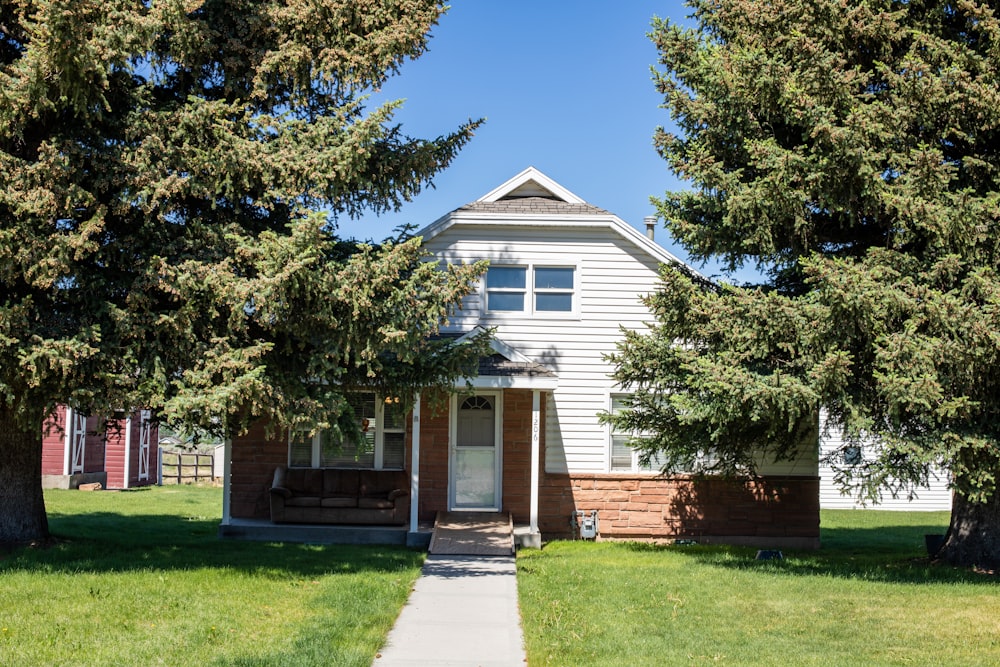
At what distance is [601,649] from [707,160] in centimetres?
768

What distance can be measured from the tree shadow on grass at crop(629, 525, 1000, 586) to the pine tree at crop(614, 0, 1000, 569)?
3.33ft

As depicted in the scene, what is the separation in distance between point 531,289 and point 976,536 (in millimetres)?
8355

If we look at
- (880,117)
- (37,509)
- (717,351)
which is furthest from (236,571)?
(880,117)

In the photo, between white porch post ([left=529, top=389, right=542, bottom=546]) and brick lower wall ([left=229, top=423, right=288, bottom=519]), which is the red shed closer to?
brick lower wall ([left=229, top=423, right=288, bottom=519])

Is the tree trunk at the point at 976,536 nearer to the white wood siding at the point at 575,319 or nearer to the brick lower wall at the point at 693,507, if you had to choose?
the brick lower wall at the point at 693,507

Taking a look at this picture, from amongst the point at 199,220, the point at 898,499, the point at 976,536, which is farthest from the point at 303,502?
the point at 898,499

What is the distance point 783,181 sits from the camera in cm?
1245

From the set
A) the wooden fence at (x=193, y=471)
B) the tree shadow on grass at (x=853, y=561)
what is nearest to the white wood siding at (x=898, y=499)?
the tree shadow on grass at (x=853, y=561)

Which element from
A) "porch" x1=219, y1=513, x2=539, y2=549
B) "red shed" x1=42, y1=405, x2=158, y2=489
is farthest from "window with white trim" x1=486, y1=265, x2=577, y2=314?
"red shed" x1=42, y1=405, x2=158, y2=489

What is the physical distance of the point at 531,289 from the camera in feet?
→ 58.6

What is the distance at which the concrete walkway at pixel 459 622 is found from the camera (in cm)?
805

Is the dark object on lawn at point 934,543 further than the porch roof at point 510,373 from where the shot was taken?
No

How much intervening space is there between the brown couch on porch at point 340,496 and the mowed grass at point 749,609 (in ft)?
9.04

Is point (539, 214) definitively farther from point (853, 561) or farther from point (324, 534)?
point (853, 561)
